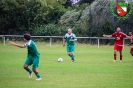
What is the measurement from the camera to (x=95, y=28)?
5072 cm

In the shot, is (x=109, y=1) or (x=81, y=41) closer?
(x=81, y=41)

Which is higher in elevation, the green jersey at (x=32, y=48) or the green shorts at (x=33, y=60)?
the green jersey at (x=32, y=48)

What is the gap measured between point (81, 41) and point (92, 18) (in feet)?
17.7

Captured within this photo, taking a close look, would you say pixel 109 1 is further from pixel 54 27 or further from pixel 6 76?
pixel 6 76

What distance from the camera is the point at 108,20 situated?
49.0 meters

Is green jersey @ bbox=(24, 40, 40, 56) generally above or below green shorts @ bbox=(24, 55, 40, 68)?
above

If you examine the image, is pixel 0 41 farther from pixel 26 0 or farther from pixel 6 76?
pixel 6 76

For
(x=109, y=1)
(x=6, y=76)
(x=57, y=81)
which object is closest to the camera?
(x=57, y=81)

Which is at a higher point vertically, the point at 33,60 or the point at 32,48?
the point at 32,48

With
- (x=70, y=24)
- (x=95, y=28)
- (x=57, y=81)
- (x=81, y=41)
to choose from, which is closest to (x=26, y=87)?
(x=57, y=81)

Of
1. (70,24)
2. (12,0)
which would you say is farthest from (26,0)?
(70,24)

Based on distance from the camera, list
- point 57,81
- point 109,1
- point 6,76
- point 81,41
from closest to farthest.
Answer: point 57,81
point 6,76
point 81,41
point 109,1

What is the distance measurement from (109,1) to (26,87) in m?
38.7

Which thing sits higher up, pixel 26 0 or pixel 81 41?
pixel 26 0
